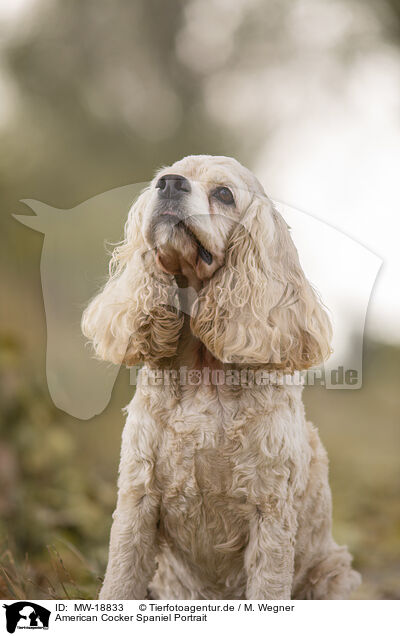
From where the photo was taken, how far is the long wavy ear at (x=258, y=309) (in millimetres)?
1622

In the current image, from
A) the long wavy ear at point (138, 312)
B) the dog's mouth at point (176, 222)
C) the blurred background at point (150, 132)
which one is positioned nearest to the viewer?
the dog's mouth at point (176, 222)

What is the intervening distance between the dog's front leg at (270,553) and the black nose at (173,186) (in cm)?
81

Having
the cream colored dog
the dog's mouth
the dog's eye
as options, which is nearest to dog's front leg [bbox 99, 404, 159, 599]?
the cream colored dog

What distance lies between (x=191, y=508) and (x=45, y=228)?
889 mm

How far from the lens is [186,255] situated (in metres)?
1.60

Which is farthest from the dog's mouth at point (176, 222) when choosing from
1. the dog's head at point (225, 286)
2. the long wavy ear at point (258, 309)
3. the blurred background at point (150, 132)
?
the blurred background at point (150, 132)

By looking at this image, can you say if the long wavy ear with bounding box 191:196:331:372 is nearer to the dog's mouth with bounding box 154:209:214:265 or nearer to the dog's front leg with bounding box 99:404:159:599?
the dog's mouth with bounding box 154:209:214:265

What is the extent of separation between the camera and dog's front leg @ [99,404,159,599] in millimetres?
1679
